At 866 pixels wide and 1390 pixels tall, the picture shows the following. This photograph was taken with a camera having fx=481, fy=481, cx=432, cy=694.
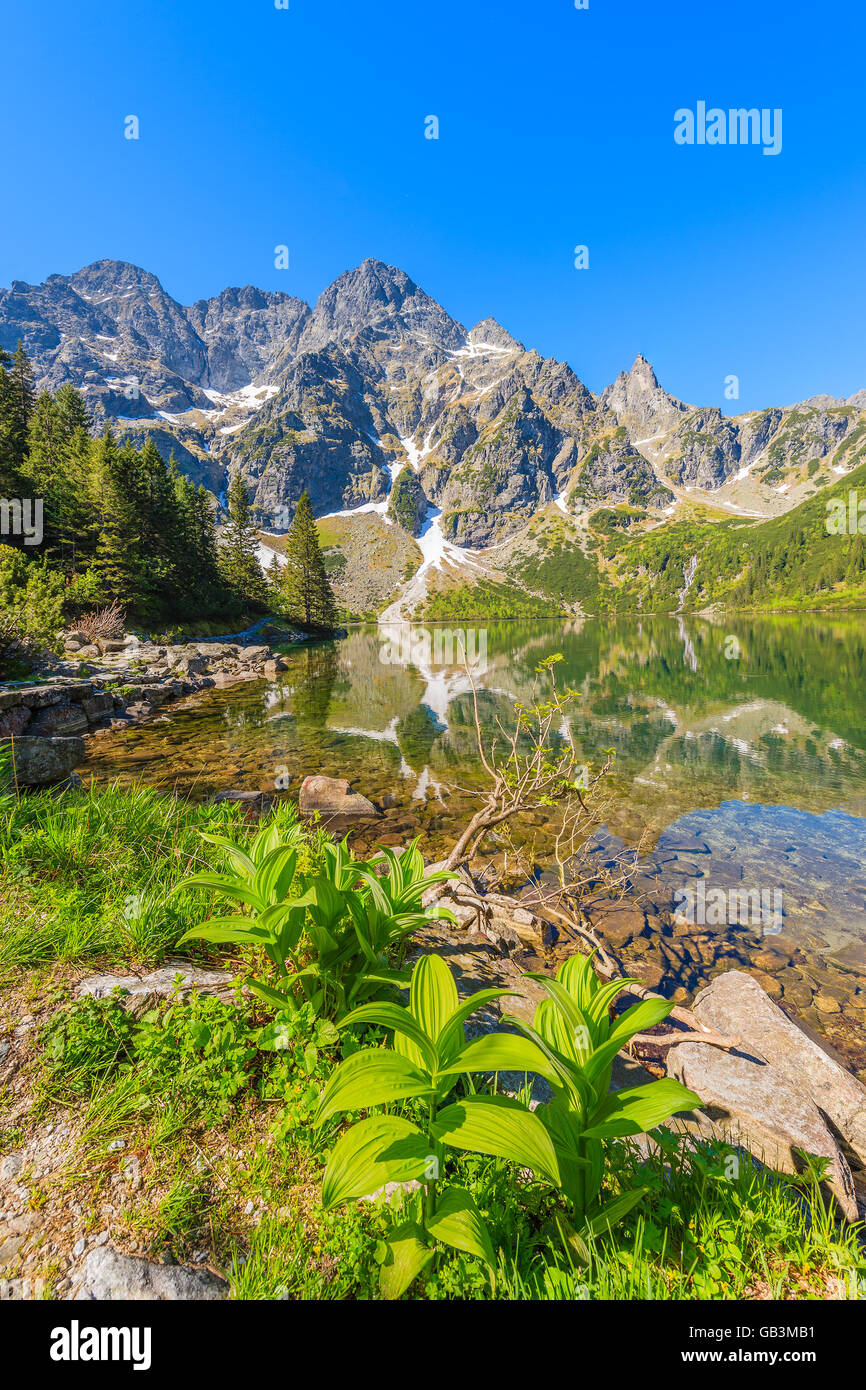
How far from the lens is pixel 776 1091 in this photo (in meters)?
4.29

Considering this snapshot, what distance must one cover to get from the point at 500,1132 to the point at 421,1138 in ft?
1.05

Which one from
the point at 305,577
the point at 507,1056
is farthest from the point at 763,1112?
the point at 305,577

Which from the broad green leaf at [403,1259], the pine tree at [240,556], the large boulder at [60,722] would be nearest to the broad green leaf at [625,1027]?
the broad green leaf at [403,1259]

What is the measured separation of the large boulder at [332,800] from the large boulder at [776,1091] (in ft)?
26.7

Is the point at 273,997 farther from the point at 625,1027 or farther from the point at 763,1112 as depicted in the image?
the point at 763,1112

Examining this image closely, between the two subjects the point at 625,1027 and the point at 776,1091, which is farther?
the point at 776,1091

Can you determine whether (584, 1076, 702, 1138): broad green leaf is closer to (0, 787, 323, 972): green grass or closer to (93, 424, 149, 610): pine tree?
(0, 787, 323, 972): green grass

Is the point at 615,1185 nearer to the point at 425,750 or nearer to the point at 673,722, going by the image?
the point at 425,750

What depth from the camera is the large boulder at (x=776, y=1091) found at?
149 inches

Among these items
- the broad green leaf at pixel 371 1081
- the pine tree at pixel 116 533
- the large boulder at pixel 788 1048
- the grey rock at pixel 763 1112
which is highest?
the pine tree at pixel 116 533

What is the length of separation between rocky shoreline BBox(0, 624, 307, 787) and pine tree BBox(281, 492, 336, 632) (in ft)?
115

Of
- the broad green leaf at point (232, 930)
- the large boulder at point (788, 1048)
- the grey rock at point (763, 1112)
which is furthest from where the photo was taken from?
the large boulder at point (788, 1048)

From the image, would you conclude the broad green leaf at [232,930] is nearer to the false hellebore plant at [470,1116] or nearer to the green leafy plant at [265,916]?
the green leafy plant at [265,916]
